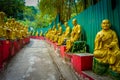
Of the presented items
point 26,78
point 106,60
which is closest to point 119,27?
point 106,60

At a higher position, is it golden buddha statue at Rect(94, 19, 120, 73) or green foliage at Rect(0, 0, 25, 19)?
green foliage at Rect(0, 0, 25, 19)

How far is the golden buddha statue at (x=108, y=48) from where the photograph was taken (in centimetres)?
584

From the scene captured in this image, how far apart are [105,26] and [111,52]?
81 cm

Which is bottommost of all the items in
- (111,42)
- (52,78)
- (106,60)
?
(52,78)

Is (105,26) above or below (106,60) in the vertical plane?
above

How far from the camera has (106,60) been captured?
623cm

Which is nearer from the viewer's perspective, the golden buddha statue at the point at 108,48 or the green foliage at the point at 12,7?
the golden buddha statue at the point at 108,48

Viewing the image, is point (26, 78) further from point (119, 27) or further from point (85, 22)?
point (85, 22)

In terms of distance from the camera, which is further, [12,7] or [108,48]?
[12,7]

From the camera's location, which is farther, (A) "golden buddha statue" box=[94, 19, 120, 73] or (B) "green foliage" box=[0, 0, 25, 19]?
(B) "green foliage" box=[0, 0, 25, 19]

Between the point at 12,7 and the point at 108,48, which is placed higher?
the point at 12,7

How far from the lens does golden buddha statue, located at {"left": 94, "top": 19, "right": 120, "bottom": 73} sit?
584cm

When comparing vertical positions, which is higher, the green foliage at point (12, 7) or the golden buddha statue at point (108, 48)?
the green foliage at point (12, 7)

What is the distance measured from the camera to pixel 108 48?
635 cm
